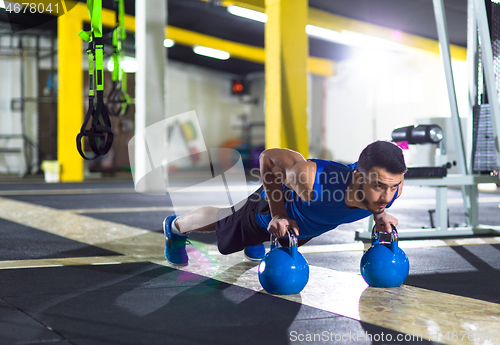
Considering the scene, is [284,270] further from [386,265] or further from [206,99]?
[206,99]

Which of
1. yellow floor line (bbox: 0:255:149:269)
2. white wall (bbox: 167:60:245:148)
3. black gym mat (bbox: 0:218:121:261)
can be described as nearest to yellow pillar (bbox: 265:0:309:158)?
black gym mat (bbox: 0:218:121:261)

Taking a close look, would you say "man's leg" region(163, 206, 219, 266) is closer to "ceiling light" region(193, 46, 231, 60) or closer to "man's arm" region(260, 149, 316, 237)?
"man's arm" region(260, 149, 316, 237)

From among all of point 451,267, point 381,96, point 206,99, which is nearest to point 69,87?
point 206,99

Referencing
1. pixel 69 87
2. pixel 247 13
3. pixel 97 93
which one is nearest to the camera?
pixel 97 93

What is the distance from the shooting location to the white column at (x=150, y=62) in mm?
9141

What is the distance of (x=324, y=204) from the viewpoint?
2.30 meters

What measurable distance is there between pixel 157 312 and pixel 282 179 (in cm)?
77

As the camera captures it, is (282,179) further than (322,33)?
No

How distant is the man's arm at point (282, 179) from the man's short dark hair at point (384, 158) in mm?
220

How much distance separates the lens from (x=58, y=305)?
2195 millimetres

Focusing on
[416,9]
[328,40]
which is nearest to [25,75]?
[328,40]

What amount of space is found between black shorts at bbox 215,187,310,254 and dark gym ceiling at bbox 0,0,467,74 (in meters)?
7.52

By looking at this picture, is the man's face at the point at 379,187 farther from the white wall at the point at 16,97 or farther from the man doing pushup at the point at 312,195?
the white wall at the point at 16,97

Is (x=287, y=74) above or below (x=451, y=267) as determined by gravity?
above
